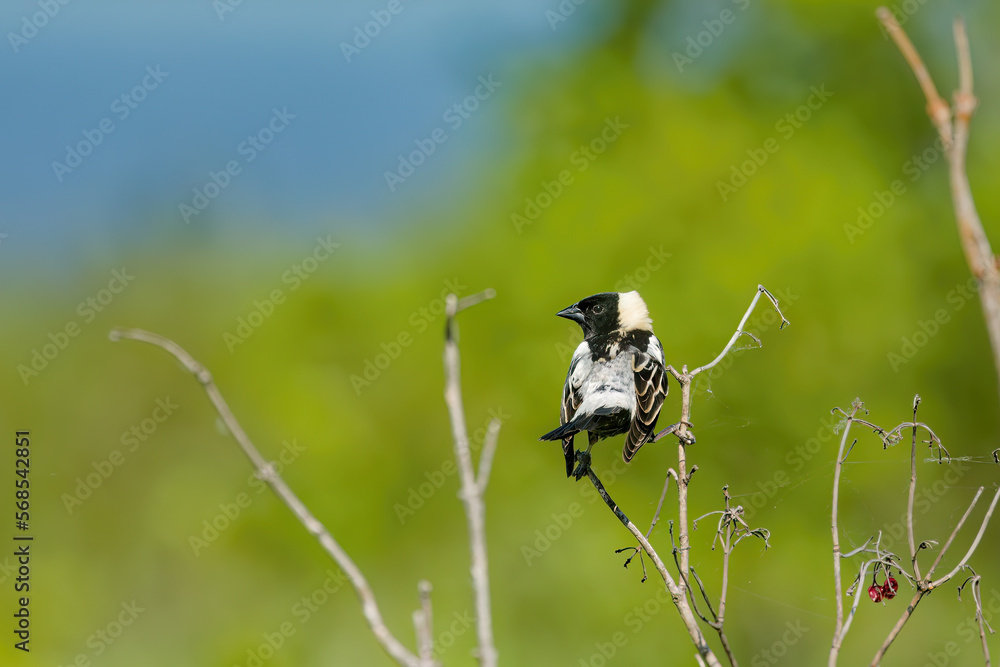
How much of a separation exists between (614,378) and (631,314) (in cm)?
73

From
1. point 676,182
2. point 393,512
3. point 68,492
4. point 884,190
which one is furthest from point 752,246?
point 68,492

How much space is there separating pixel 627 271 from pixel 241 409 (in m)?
6.53

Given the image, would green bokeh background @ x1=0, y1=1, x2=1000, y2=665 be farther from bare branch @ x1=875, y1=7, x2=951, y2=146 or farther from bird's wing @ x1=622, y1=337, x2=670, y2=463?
bare branch @ x1=875, y1=7, x2=951, y2=146

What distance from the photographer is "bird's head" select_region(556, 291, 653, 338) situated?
5211 mm

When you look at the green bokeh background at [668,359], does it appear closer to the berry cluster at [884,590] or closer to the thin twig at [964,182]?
the berry cluster at [884,590]

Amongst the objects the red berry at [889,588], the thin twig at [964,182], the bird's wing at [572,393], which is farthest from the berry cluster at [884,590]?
the thin twig at [964,182]

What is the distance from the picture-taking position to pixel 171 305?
57.2 ft

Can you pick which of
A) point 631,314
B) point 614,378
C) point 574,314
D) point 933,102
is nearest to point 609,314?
point 631,314

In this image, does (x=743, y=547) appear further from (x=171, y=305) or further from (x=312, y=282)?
(x=171, y=305)

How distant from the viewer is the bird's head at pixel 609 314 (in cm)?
521

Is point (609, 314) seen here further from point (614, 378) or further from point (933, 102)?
point (933, 102)

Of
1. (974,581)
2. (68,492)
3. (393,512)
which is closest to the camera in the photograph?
(974,581)

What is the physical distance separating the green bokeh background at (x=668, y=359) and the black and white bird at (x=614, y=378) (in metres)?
4.31

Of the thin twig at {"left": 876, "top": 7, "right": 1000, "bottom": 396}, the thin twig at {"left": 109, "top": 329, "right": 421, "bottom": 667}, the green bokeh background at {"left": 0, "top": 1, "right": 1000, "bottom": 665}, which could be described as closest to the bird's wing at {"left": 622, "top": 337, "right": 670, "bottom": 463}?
the thin twig at {"left": 109, "top": 329, "right": 421, "bottom": 667}
